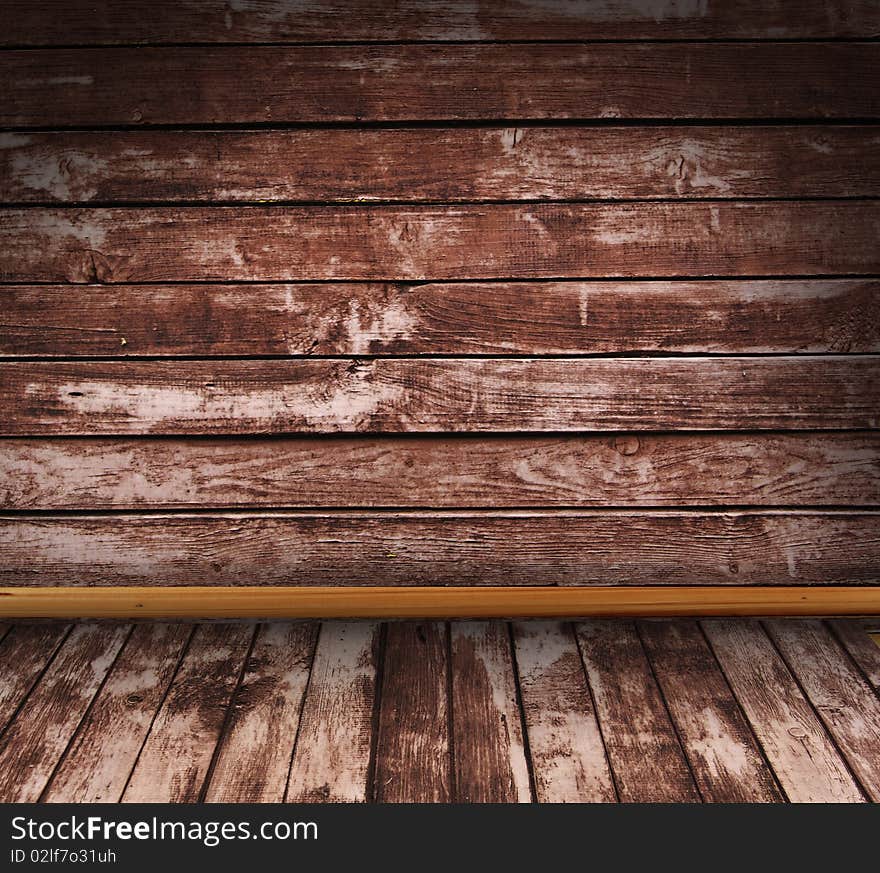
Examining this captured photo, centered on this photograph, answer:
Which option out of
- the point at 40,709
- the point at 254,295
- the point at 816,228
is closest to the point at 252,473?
the point at 254,295

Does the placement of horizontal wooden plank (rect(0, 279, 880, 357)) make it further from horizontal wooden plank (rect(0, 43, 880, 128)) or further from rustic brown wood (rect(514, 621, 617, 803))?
rustic brown wood (rect(514, 621, 617, 803))

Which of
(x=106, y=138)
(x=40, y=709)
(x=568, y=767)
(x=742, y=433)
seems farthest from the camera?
(x=742, y=433)

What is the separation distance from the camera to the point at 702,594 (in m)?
1.81

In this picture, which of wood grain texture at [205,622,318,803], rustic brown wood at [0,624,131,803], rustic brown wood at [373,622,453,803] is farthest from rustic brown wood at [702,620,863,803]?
rustic brown wood at [0,624,131,803]

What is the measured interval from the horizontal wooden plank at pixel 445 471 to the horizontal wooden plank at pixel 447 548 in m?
0.04

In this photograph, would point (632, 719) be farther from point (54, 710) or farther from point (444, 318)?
point (54, 710)

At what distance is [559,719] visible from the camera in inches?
58.7

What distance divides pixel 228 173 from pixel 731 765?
1.43 m

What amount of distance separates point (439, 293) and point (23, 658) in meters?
1.14

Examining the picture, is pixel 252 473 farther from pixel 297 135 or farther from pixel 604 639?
pixel 604 639

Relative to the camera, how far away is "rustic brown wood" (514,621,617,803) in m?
1.33

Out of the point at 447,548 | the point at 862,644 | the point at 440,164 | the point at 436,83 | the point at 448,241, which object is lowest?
the point at 862,644

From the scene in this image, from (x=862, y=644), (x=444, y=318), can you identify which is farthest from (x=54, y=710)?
(x=862, y=644)

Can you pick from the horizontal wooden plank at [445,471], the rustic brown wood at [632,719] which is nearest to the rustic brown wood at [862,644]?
the horizontal wooden plank at [445,471]
